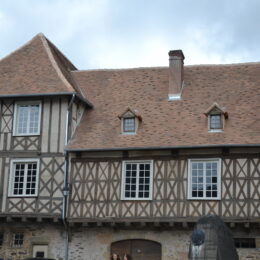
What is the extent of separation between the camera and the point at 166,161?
21094mm

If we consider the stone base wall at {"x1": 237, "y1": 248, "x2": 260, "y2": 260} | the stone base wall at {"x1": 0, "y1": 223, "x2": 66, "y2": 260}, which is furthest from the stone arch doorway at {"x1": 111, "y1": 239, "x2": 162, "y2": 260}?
the stone base wall at {"x1": 237, "y1": 248, "x2": 260, "y2": 260}

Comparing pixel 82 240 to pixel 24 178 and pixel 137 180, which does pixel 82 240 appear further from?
pixel 24 178

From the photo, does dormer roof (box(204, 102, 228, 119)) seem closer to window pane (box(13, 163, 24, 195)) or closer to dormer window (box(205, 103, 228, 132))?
dormer window (box(205, 103, 228, 132))

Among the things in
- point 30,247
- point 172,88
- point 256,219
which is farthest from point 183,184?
point 30,247

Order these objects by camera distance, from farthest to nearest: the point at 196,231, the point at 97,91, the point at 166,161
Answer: the point at 97,91
the point at 166,161
the point at 196,231

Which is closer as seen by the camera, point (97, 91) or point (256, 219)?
point (256, 219)

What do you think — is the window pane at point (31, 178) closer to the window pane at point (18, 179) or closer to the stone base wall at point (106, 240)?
the window pane at point (18, 179)

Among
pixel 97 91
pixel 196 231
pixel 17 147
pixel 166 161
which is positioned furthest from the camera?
pixel 97 91

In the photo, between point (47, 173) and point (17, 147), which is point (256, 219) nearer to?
point (47, 173)

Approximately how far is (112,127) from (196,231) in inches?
380

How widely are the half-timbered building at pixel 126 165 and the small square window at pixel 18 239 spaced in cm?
4

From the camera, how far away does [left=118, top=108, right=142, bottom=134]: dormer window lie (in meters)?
22.1

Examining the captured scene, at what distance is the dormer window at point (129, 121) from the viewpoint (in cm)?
2208

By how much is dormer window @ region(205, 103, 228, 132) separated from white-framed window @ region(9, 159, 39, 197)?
610 cm
